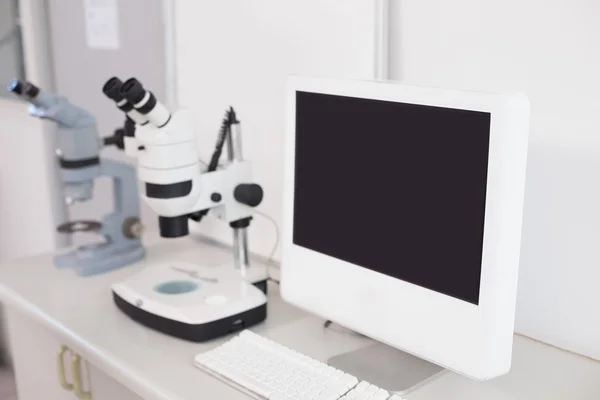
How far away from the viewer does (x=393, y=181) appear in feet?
3.54

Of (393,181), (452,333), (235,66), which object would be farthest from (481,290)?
(235,66)

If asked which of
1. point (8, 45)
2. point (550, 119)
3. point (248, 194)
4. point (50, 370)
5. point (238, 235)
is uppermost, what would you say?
point (8, 45)

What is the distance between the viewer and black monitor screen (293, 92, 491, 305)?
977 millimetres

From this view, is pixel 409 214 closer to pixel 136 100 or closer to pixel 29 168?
pixel 136 100

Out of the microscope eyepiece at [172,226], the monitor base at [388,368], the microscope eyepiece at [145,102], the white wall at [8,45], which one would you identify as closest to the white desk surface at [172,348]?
the monitor base at [388,368]

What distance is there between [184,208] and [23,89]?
492mm

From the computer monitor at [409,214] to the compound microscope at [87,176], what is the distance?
2.00 feet

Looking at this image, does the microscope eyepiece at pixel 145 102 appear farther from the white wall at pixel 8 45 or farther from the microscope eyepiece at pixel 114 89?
the white wall at pixel 8 45

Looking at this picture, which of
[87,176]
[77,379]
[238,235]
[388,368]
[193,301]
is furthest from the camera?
[87,176]

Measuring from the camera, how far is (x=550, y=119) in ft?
3.98

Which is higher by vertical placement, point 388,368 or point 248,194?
point 248,194

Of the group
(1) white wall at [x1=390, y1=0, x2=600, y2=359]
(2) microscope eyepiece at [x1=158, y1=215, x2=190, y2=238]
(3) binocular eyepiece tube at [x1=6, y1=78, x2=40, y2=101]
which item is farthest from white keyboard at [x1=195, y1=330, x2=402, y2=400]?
(3) binocular eyepiece tube at [x1=6, y1=78, x2=40, y2=101]

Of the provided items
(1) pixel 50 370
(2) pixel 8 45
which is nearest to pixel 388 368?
(1) pixel 50 370

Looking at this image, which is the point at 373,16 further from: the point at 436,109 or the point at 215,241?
the point at 215,241
